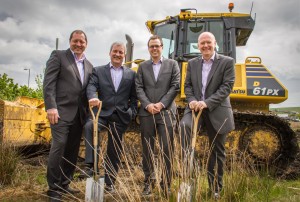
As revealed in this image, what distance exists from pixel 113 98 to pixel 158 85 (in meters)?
0.59

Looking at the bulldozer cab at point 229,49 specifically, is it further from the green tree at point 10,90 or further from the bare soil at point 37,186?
the green tree at point 10,90

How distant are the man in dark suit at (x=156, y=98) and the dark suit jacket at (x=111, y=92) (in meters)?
0.16

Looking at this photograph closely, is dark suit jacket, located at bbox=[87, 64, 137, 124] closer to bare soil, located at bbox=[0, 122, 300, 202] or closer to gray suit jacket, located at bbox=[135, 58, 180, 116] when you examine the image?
gray suit jacket, located at bbox=[135, 58, 180, 116]

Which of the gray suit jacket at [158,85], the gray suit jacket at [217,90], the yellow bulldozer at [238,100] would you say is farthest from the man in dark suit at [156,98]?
the yellow bulldozer at [238,100]

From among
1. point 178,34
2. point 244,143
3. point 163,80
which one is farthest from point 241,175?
point 178,34

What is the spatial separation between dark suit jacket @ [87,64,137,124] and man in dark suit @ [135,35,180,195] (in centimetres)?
16

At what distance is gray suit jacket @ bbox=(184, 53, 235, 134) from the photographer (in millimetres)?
4062

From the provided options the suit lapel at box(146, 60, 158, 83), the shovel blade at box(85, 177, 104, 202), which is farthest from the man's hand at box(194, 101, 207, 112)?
the shovel blade at box(85, 177, 104, 202)

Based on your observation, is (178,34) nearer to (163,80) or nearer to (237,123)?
(237,123)

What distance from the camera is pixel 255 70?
268 inches

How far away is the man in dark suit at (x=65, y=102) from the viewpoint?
4.00 meters

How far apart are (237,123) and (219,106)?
282 centimetres

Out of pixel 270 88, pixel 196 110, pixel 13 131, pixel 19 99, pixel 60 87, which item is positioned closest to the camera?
pixel 196 110

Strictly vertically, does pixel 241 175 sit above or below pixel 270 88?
below
